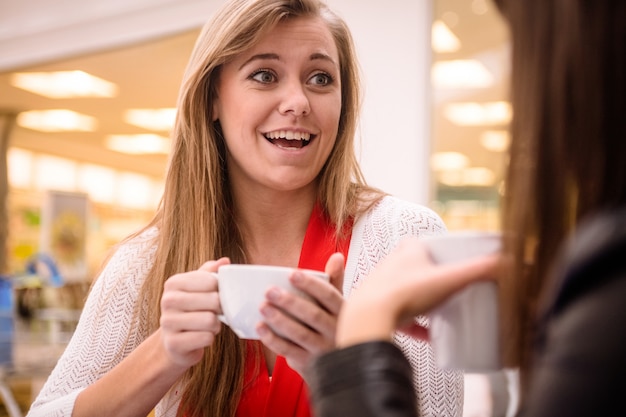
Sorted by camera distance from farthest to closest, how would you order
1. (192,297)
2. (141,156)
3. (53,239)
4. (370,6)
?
1. (141,156)
2. (53,239)
3. (370,6)
4. (192,297)

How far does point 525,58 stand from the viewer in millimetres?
485

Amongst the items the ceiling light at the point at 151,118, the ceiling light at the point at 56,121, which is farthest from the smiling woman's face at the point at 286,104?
the ceiling light at the point at 56,121

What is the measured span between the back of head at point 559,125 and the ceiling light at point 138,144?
24.1 feet

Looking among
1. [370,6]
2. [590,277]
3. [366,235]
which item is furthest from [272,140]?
[370,6]

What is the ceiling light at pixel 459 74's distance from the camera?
3.41 metres

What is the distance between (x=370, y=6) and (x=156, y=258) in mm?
2538

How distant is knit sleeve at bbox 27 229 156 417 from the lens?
115 centimetres

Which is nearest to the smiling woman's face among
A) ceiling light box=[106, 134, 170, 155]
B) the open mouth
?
the open mouth

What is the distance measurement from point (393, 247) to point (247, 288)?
0.55m

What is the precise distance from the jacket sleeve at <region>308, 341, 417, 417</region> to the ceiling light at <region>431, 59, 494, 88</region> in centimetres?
303

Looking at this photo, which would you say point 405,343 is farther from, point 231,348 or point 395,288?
point 395,288

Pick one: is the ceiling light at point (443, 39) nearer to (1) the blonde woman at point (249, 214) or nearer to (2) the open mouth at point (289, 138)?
(1) the blonde woman at point (249, 214)

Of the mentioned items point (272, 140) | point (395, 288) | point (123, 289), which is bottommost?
point (123, 289)

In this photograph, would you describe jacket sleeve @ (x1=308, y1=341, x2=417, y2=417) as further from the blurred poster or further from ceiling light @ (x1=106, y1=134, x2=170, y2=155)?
ceiling light @ (x1=106, y1=134, x2=170, y2=155)
